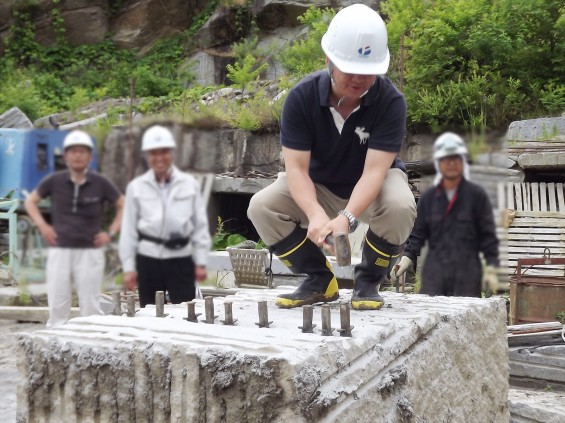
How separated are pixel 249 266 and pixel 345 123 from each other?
17.4 ft

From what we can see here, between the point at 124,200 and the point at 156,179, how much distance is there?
36cm

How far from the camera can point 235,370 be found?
1.87 m

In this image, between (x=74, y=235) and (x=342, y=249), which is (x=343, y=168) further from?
Result: (x=74, y=235)

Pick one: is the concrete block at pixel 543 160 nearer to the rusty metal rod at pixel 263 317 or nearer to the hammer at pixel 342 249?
the hammer at pixel 342 249

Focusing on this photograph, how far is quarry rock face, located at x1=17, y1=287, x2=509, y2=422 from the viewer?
1854mm

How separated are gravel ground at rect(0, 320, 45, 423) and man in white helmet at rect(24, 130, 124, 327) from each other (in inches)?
16.2

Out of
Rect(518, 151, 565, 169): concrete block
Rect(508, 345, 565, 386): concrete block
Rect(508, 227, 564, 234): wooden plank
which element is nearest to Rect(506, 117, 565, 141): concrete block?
Rect(518, 151, 565, 169): concrete block

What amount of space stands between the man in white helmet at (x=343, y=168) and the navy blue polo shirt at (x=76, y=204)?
259 cm

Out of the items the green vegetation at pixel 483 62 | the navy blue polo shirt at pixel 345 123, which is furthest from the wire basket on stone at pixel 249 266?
the navy blue polo shirt at pixel 345 123

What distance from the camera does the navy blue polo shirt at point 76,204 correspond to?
16.8 feet

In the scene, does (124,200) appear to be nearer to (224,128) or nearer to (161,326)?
(161,326)

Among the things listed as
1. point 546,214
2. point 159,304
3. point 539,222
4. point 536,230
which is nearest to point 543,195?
point 546,214

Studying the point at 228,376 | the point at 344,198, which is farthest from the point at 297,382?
the point at 344,198

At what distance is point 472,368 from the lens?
2891mm
